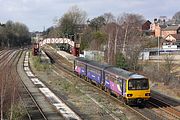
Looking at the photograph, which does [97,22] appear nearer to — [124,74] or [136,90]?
[124,74]

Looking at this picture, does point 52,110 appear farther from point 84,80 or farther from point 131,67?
point 131,67

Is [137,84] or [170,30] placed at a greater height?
[170,30]

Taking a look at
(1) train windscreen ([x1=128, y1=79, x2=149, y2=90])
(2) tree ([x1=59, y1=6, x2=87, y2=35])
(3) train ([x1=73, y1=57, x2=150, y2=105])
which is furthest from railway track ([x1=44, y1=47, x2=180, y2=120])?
(2) tree ([x1=59, y1=6, x2=87, y2=35])

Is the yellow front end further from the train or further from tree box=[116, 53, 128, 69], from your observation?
tree box=[116, 53, 128, 69]

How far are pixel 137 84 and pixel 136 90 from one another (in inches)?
16.9

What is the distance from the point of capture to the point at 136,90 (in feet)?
86.0

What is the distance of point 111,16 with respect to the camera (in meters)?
164

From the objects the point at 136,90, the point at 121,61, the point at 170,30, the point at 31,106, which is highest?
the point at 170,30

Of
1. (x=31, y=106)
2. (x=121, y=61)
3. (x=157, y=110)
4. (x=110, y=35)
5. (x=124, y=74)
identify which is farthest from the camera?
(x=110, y=35)

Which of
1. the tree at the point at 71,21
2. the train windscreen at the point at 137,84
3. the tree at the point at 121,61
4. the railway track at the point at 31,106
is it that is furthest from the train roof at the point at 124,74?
the tree at the point at 71,21

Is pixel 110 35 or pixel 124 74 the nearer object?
pixel 124 74

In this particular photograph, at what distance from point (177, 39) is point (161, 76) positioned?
10051 cm

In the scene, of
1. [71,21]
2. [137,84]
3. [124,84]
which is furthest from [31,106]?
[71,21]

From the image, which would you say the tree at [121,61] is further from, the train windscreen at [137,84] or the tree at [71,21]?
the tree at [71,21]
